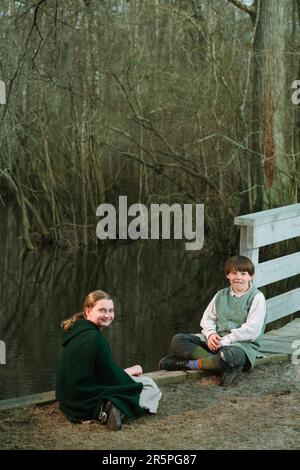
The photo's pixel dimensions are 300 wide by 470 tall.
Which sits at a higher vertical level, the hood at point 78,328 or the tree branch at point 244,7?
the tree branch at point 244,7

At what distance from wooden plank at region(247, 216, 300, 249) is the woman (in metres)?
2.33

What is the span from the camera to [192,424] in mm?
5320

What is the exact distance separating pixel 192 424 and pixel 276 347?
88.1 inches

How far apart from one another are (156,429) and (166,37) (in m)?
14.3

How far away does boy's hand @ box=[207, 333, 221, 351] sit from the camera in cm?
639

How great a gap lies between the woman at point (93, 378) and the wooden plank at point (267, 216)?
2.32 meters

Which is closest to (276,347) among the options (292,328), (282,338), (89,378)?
(282,338)

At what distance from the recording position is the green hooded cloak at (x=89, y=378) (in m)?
5.24

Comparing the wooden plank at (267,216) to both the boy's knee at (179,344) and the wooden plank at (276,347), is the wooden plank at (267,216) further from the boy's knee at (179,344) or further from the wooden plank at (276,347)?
the boy's knee at (179,344)

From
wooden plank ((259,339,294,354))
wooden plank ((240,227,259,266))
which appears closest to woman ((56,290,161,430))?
wooden plank ((259,339,294,354))

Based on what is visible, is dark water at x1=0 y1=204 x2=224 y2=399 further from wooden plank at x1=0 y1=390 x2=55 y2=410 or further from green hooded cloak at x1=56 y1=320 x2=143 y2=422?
green hooded cloak at x1=56 y1=320 x2=143 y2=422

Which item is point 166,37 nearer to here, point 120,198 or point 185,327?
point 120,198

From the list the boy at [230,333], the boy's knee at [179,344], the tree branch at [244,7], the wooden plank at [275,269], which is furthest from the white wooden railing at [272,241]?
the tree branch at [244,7]

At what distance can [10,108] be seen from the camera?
1456 centimetres
